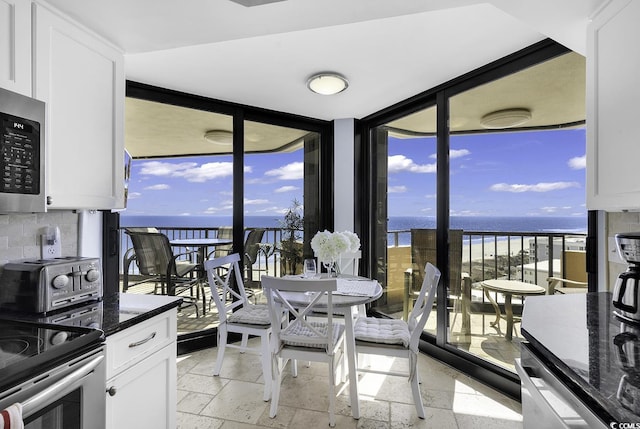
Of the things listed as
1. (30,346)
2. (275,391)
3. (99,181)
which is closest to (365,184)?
(275,391)

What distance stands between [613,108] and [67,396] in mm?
2274

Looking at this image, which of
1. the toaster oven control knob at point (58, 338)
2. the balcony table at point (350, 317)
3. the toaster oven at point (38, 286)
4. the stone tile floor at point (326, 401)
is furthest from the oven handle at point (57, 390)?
the balcony table at point (350, 317)

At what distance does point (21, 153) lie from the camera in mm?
1314

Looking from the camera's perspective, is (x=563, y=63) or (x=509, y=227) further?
(x=509, y=227)

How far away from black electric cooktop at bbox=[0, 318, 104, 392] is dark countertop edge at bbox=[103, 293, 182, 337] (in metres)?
0.11

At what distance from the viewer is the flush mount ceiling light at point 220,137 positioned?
3.46 m

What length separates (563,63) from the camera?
2.19 metres

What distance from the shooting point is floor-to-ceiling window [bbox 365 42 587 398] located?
2295 mm

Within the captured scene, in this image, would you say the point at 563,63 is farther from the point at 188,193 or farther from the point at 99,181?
the point at 188,193

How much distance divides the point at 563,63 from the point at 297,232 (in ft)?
9.49

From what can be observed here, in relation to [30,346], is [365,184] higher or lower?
higher

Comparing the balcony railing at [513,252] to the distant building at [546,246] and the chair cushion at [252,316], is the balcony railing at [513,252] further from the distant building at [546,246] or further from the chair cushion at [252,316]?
the chair cushion at [252,316]

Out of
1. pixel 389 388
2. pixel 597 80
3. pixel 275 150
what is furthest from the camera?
pixel 275 150

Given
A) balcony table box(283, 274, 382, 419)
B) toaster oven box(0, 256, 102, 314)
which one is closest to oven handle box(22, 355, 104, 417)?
toaster oven box(0, 256, 102, 314)
